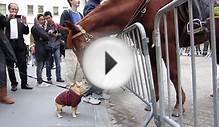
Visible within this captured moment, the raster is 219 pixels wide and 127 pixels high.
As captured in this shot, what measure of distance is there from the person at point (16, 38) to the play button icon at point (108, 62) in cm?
244

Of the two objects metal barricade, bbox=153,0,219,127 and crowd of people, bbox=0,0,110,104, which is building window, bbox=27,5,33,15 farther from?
metal barricade, bbox=153,0,219,127

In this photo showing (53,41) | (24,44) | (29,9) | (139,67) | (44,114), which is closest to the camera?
(139,67)

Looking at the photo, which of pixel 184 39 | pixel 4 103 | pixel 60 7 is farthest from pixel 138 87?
pixel 60 7

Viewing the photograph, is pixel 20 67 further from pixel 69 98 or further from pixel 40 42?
pixel 69 98

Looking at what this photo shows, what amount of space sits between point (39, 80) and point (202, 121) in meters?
4.43

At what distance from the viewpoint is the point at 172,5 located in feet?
10.7

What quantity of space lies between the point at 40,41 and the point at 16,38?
3.66 ft

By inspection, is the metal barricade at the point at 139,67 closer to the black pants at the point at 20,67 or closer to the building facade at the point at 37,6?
the black pants at the point at 20,67

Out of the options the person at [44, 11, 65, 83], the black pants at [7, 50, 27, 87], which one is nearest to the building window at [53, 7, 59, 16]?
the person at [44, 11, 65, 83]

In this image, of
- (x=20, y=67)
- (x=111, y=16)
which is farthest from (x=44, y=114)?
(x=20, y=67)

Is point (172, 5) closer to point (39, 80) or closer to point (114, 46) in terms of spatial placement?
point (114, 46)

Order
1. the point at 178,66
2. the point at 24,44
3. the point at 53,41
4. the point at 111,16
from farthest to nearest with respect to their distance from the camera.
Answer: the point at 53,41 < the point at 24,44 < the point at 111,16 < the point at 178,66

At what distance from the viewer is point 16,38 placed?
812 cm

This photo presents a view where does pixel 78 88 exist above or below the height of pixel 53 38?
below
